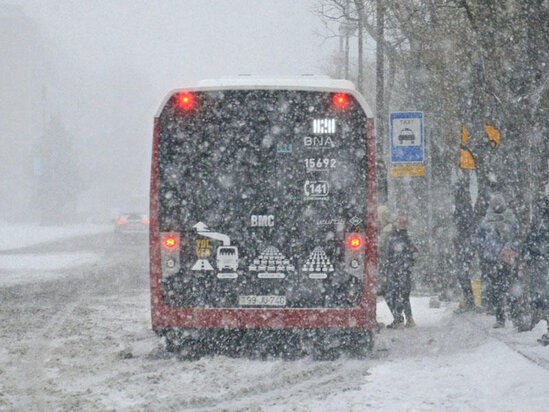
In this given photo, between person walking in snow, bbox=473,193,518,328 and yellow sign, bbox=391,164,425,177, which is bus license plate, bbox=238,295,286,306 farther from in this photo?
yellow sign, bbox=391,164,425,177

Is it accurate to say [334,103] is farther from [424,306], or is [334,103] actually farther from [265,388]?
[424,306]

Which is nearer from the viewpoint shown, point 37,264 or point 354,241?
point 354,241

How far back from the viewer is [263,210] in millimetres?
11719

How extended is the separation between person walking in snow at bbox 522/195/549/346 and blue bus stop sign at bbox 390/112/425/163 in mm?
6336

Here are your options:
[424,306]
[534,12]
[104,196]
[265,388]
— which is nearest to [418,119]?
[424,306]

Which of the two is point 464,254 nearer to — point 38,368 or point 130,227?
point 38,368

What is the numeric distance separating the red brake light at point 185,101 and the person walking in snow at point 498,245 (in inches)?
186

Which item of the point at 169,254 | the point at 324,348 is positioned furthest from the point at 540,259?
the point at 169,254

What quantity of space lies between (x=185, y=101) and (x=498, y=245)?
5115mm

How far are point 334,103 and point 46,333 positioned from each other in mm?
5370

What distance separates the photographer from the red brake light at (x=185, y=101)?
38.5 feet

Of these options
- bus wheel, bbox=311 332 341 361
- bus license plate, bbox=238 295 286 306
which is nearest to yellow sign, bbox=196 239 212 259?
bus license plate, bbox=238 295 286 306

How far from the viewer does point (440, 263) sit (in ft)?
68.5

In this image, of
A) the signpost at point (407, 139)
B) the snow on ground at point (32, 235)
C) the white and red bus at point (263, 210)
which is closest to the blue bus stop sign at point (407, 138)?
the signpost at point (407, 139)
